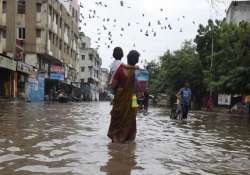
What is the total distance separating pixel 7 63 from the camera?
3991cm

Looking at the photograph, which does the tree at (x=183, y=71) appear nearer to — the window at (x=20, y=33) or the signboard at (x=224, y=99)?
the signboard at (x=224, y=99)

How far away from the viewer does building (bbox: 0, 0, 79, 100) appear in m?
48.3

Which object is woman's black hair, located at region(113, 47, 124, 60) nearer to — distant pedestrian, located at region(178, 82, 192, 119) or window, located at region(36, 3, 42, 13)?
distant pedestrian, located at region(178, 82, 192, 119)

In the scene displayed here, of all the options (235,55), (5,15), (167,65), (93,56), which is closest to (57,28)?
(5,15)

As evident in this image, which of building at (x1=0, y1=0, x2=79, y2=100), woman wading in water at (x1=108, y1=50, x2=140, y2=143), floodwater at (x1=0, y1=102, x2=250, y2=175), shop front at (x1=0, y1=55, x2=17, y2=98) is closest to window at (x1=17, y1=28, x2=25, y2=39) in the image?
building at (x1=0, y1=0, x2=79, y2=100)

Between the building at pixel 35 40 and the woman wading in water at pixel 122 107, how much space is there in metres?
34.2

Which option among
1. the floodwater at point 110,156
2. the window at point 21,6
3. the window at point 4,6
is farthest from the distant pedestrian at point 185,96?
the window at point 21,6

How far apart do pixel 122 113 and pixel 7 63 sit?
3115 cm

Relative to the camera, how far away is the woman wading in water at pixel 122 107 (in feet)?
33.3

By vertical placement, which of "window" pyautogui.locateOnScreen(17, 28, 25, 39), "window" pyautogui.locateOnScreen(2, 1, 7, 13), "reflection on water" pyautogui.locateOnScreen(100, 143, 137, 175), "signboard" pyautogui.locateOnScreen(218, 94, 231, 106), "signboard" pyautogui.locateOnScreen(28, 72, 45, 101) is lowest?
"reflection on water" pyautogui.locateOnScreen(100, 143, 137, 175)

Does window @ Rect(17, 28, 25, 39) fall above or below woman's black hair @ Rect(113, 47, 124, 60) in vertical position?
above

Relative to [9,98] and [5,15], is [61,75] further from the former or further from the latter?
[9,98]

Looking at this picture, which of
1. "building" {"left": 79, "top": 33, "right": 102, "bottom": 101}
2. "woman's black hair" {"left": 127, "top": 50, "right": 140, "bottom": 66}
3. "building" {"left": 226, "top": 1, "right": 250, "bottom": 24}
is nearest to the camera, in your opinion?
"woman's black hair" {"left": 127, "top": 50, "right": 140, "bottom": 66}

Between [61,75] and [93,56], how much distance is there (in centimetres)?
4696
